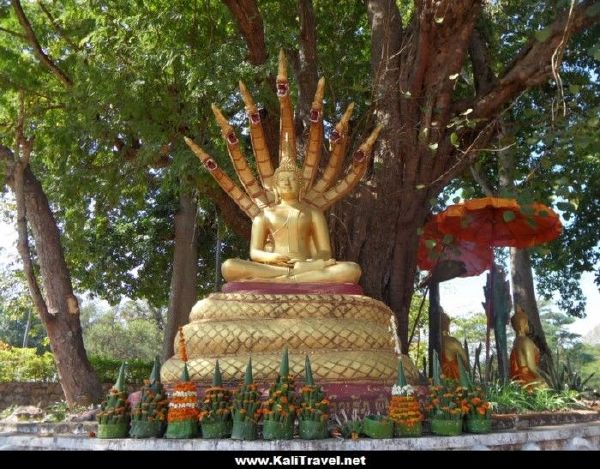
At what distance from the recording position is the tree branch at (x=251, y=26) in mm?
8398

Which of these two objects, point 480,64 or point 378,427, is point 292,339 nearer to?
point 378,427

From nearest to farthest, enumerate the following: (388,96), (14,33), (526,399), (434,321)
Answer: (526,399)
(388,96)
(14,33)
(434,321)

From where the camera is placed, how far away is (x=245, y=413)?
13.3ft

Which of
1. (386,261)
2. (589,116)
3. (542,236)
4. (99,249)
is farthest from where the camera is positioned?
(99,249)

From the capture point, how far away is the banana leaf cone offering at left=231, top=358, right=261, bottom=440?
402cm

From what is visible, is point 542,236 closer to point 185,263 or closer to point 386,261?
point 386,261

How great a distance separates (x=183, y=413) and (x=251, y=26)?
233 inches

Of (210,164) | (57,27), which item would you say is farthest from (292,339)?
(57,27)

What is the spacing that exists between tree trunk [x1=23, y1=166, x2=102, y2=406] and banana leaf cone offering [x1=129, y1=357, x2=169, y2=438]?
4128 millimetres

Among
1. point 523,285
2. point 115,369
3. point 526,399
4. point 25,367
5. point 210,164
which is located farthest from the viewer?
point 25,367

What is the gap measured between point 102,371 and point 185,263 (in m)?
4.26

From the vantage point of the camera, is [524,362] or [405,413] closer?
[405,413]

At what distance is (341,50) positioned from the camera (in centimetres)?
1058

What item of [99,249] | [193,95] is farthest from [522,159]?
[99,249]
